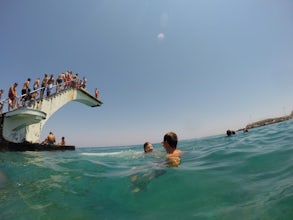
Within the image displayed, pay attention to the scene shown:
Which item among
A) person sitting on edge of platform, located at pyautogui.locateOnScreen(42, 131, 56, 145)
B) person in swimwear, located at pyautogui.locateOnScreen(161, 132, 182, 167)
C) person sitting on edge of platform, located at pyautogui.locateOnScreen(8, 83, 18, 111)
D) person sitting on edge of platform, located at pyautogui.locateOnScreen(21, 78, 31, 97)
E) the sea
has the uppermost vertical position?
person sitting on edge of platform, located at pyautogui.locateOnScreen(21, 78, 31, 97)

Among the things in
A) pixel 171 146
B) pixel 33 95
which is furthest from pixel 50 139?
pixel 171 146

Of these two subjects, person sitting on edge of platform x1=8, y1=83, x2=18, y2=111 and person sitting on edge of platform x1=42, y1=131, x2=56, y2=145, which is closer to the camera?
person sitting on edge of platform x1=8, y1=83, x2=18, y2=111

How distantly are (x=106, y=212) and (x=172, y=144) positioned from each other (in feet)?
9.91

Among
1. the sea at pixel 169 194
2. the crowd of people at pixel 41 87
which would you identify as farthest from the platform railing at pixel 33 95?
the sea at pixel 169 194

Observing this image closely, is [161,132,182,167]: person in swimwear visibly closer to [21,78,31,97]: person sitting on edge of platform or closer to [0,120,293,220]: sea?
[0,120,293,220]: sea

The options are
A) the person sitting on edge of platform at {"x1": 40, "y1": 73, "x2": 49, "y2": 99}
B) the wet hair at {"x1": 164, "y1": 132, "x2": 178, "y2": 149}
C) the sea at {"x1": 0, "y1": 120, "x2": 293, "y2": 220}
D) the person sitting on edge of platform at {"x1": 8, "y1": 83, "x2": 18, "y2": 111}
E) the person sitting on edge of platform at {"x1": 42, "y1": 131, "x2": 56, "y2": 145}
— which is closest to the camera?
the sea at {"x1": 0, "y1": 120, "x2": 293, "y2": 220}

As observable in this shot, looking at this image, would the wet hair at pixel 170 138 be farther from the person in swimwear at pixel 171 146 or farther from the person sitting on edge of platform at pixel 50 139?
Result: the person sitting on edge of platform at pixel 50 139

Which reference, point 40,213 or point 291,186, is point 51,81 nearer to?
point 40,213

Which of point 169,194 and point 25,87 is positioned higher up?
point 25,87

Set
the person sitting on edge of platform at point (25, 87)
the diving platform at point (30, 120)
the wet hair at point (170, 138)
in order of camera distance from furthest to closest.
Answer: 1. the person sitting on edge of platform at point (25, 87)
2. the diving platform at point (30, 120)
3. the wet hair at point (170, 138)

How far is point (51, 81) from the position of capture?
17.8m

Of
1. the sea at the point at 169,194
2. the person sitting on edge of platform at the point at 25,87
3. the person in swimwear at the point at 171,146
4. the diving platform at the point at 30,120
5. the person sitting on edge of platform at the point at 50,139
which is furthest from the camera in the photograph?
the person sitting on edge of platform at the point at 50,139

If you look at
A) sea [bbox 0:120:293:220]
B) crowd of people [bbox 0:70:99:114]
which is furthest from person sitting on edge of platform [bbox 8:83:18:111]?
sea [bbox 0:120:293:220]

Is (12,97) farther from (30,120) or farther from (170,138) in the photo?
(170,138)
